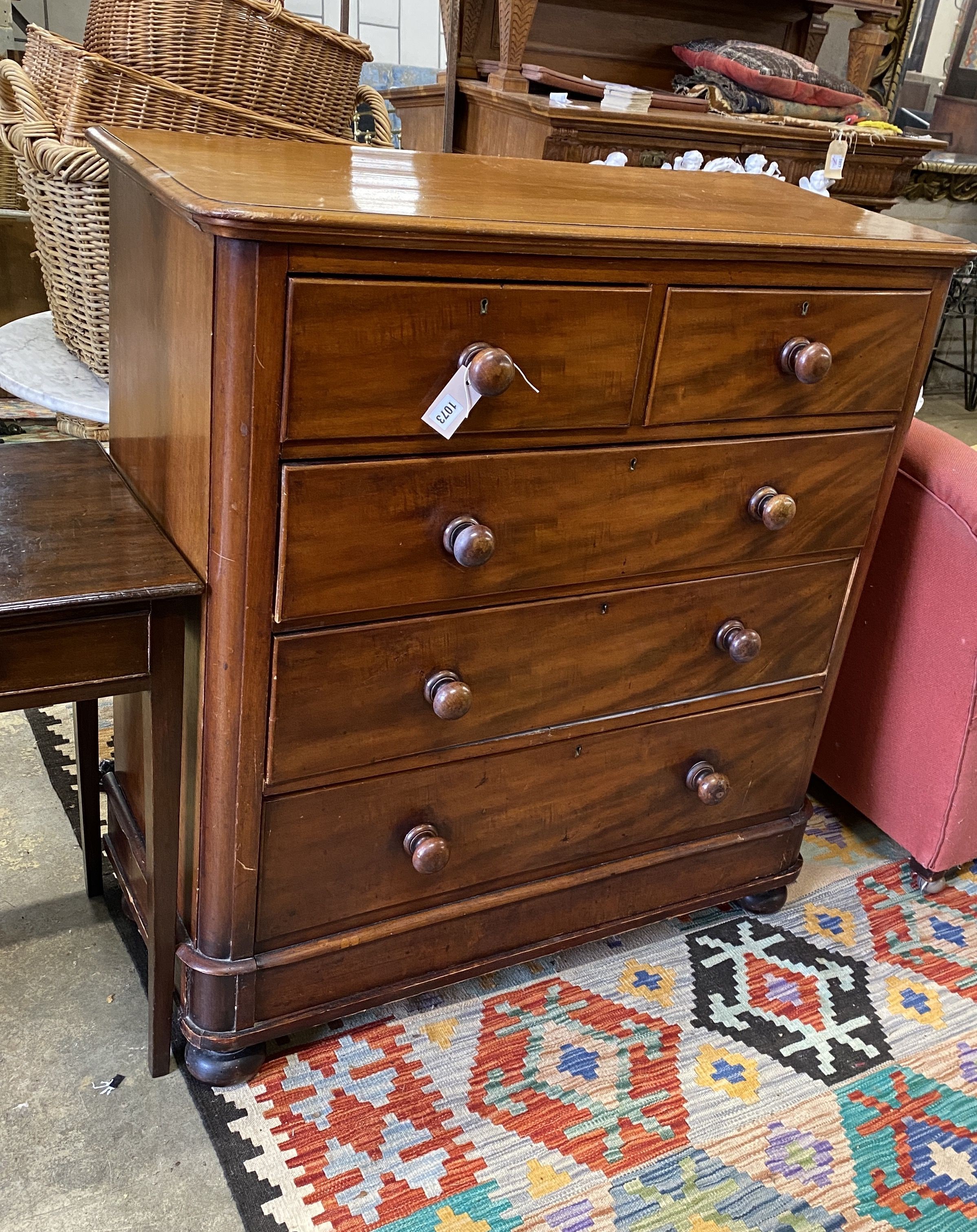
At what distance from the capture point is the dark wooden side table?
3.40 ft

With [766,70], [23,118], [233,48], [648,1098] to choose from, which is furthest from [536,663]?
[766,70]

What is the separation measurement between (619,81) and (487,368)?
8.34 feet

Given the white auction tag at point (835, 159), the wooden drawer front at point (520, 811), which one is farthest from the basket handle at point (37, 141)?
the white auction tag at point (835, 159)

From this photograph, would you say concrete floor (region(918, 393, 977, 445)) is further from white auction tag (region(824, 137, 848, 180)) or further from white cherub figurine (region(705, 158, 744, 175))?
white auction tag (region(824, 137, 848, 180))

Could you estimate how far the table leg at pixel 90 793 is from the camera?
1.54 metres

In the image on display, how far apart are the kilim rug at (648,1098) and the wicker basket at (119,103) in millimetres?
1440

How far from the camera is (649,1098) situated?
4.66 feet

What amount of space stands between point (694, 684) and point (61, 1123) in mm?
946

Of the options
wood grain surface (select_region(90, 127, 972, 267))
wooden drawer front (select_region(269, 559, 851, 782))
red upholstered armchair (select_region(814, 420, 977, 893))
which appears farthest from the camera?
red upholstered armchair (select_region(814, 420, 977, 893))

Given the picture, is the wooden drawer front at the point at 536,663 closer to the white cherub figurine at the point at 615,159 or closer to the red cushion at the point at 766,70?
the white cherub figurine at the point at 615,159

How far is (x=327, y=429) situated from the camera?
3.43 ft

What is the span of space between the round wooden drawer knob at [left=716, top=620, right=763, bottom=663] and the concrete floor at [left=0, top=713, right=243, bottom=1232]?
0.88 m

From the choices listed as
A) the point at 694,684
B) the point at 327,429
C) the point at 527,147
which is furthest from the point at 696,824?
the point at 527,147

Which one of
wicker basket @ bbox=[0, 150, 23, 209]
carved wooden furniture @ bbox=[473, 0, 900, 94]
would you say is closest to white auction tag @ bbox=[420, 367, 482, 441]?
carved wooden furniture @ bbox=[473, 0, 900, 94]
